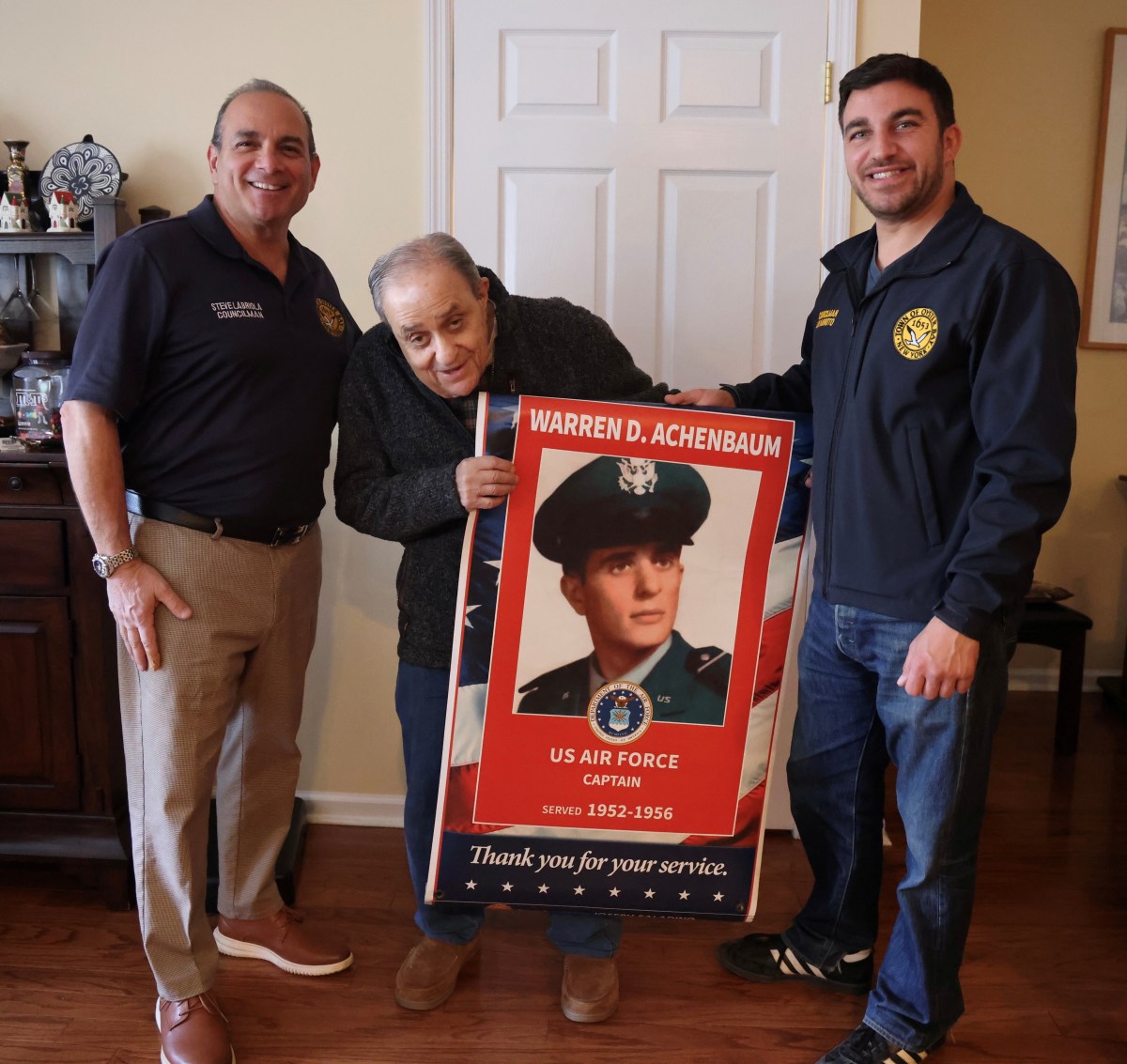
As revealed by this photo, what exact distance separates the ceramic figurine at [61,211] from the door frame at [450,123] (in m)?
0.84

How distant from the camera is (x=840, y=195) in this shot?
2551mm

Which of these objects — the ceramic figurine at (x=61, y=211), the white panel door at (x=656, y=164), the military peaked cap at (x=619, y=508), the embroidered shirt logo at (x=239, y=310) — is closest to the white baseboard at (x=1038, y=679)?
the white panel door at (x=656, y=164)

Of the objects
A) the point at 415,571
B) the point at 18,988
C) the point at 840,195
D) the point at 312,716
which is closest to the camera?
the point at 415,571

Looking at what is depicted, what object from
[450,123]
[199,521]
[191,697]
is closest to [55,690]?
[191,697]

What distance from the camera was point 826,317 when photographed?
1900mm

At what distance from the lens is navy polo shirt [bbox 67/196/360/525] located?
174 centimetres

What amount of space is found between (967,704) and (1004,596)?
0.20 metres

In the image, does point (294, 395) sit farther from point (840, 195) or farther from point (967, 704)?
point (840, 195)

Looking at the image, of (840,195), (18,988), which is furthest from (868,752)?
(18,988)

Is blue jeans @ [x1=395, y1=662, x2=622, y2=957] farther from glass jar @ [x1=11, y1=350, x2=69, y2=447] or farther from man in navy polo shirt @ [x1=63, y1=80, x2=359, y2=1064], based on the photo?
glass jar @ [x1=11, y1=350, x2=69, y2=447]

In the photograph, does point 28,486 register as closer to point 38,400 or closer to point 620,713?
point 38,400

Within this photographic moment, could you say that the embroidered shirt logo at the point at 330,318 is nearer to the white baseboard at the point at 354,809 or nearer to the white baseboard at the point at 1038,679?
the white baseboard at the point at 354,809

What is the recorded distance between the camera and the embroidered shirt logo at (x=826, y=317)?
6.15 ft

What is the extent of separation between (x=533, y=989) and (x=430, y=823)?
1.42 ft
